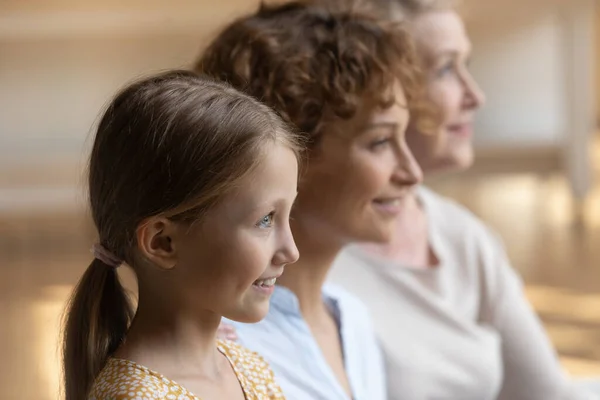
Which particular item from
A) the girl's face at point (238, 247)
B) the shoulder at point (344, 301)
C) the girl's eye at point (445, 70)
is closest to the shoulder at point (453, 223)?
the girl's eye at point (445, 70)

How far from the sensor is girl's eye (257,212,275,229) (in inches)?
35.5

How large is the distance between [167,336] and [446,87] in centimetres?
89

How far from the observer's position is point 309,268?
1.31m

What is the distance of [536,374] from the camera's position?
168 cm

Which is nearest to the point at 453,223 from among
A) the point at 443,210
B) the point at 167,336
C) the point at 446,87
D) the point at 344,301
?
the point at 443,210

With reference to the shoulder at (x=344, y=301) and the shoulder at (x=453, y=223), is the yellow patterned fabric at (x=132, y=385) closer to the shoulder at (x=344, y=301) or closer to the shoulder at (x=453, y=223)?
the shoulder at (x=344, y=301)

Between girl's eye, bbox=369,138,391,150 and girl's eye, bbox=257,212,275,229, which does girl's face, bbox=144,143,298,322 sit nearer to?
girl's eye, bbox=257,212,275,229

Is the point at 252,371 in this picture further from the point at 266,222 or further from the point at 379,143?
the point at 379,143

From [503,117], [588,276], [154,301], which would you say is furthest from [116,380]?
[503,117]

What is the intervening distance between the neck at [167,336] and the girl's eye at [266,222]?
9 centimetres

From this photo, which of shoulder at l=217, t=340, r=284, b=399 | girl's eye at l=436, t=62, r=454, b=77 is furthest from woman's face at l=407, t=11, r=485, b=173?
shoulder at l=217, t=340, r=284, b=399

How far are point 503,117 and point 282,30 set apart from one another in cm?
427

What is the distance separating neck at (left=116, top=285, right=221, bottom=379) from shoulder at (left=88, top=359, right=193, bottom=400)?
0.02 m

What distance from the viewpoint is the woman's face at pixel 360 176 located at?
1.26m
